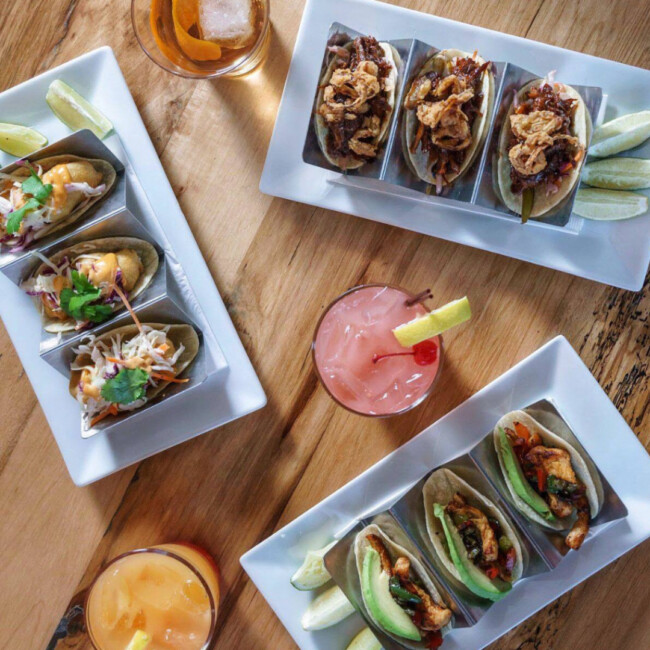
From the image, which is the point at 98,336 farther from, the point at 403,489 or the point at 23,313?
the point at 403,489

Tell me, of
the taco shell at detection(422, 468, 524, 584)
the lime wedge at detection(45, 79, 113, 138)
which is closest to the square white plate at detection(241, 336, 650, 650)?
the taco shell at detection(422, 468, 524, 584)

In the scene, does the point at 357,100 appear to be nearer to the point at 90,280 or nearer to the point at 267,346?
the point at 267,346

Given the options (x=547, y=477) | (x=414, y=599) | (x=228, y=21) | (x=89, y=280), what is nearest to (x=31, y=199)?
(x=89, y=280)

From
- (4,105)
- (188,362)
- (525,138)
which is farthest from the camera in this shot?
(4,105)

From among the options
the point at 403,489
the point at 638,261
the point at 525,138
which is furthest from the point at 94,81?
the point at 638,261

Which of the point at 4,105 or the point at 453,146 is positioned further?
the point at 4,105

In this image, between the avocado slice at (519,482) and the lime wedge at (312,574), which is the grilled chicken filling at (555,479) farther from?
the lime wedge at (312,574)

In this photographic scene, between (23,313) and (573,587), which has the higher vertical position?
(23,313)
